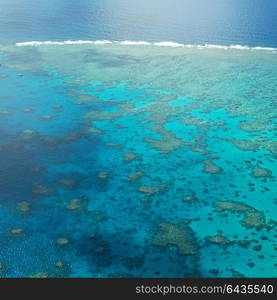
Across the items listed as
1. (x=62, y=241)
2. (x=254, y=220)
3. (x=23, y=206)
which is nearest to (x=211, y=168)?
(x=254, y=220)

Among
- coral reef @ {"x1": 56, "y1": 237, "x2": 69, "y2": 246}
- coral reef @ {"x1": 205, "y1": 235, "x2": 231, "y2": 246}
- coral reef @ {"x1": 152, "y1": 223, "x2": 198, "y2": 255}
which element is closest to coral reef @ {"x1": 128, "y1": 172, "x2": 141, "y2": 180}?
coral reef @ {"x1": 152, "y1": 223, "x2": 198, "y2": 255}

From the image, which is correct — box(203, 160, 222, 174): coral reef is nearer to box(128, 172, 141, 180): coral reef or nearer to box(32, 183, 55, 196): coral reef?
box(128, 172, 141, 180): coral reef

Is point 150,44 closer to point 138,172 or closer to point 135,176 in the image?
point 138,172

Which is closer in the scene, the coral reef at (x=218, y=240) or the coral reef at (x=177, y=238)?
the coral reef at (x=177, y=238)

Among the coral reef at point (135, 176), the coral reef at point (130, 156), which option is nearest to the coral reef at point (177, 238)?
the coral reef at point (135, 176)

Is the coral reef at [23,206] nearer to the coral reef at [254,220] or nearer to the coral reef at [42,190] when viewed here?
the coral reef at [42,190]
